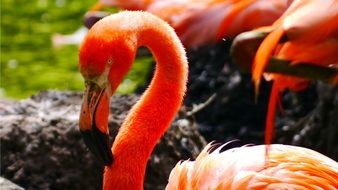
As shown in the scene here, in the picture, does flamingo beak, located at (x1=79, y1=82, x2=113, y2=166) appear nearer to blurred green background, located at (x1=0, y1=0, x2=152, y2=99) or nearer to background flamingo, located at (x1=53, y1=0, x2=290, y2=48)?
background flamingo, located at (x1=53, y1=0, x2=290, y2=48)

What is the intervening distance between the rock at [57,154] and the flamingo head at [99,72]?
2.69 feet

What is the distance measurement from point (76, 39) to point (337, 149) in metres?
3.60

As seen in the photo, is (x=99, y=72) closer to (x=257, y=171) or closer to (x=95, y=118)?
(x=95, y=118)

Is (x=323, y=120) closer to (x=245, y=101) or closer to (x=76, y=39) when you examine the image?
(x=245, y=101)

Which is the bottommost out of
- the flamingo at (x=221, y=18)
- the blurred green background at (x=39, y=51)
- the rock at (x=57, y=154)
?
the blurred green background at (x=39, y=51)

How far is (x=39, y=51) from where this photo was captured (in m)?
8.75

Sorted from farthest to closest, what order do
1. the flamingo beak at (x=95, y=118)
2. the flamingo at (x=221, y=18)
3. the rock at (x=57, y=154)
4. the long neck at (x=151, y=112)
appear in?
the rock at (x=57, y=154), the long neck at (x=151, y=112), the flamingo beak at (x=95, y=118), the flamingo at (x=221, y=18)

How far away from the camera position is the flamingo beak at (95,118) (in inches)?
155

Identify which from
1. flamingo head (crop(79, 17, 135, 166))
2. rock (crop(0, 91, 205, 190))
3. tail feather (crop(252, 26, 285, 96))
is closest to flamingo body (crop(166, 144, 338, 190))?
flamingo head (crop(79, 17, 135, 166))

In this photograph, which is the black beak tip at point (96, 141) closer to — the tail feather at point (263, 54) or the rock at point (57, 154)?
the rock at point (57, 154)

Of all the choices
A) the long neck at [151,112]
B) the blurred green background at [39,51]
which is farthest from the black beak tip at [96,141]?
the blurred green background at [39,51]

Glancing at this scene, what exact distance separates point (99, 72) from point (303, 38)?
1.58 meters

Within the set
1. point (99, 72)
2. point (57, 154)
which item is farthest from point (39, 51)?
point (99, 72)

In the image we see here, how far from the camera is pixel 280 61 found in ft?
8.54
